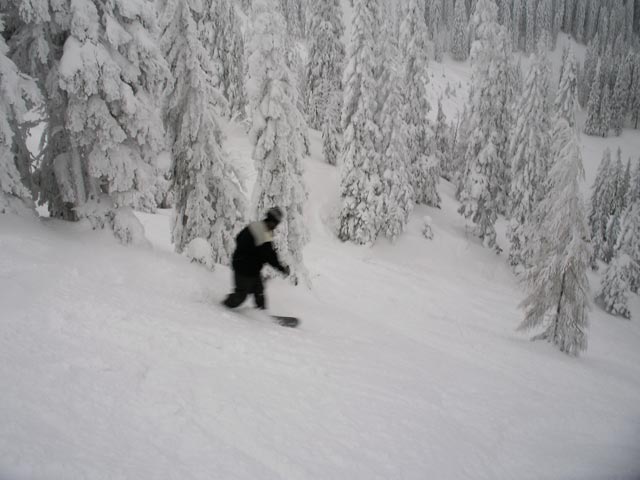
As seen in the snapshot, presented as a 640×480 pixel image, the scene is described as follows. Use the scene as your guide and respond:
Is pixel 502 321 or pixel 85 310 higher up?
pixel 85 310

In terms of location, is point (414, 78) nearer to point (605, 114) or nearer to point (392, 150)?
point (392, 150)

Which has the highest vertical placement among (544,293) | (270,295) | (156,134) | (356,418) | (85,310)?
(156,134)

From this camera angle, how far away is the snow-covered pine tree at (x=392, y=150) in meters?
26.7

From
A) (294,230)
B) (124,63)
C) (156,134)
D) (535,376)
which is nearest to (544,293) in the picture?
(535,376)

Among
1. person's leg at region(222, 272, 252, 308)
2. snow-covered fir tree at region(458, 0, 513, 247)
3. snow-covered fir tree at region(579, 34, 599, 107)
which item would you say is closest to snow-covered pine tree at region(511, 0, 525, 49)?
snow-covered fir tree at region(579, 34, 599, 107)

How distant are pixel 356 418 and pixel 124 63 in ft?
28.9

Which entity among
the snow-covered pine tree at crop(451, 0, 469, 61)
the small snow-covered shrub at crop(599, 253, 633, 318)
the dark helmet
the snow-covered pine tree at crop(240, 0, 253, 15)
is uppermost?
the snow-covered pine tree at crop(451, 0, 469, 61)

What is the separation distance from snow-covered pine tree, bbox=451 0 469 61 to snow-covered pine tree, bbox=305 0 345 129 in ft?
359

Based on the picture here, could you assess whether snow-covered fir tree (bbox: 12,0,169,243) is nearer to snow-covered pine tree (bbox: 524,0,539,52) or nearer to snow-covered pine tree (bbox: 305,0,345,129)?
snow-covered pine tree (bbox: 305,0,345,129)

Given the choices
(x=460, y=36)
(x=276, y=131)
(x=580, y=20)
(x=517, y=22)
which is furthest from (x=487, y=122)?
(x=580, y=20)

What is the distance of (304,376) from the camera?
509 cm

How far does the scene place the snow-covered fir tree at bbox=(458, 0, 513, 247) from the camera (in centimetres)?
3091

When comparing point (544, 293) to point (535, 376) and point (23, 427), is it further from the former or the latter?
point (23, 427)

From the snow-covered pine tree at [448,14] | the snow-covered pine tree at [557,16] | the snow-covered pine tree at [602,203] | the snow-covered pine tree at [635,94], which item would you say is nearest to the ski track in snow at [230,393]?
the snow-covered pine tree at [602,203]
